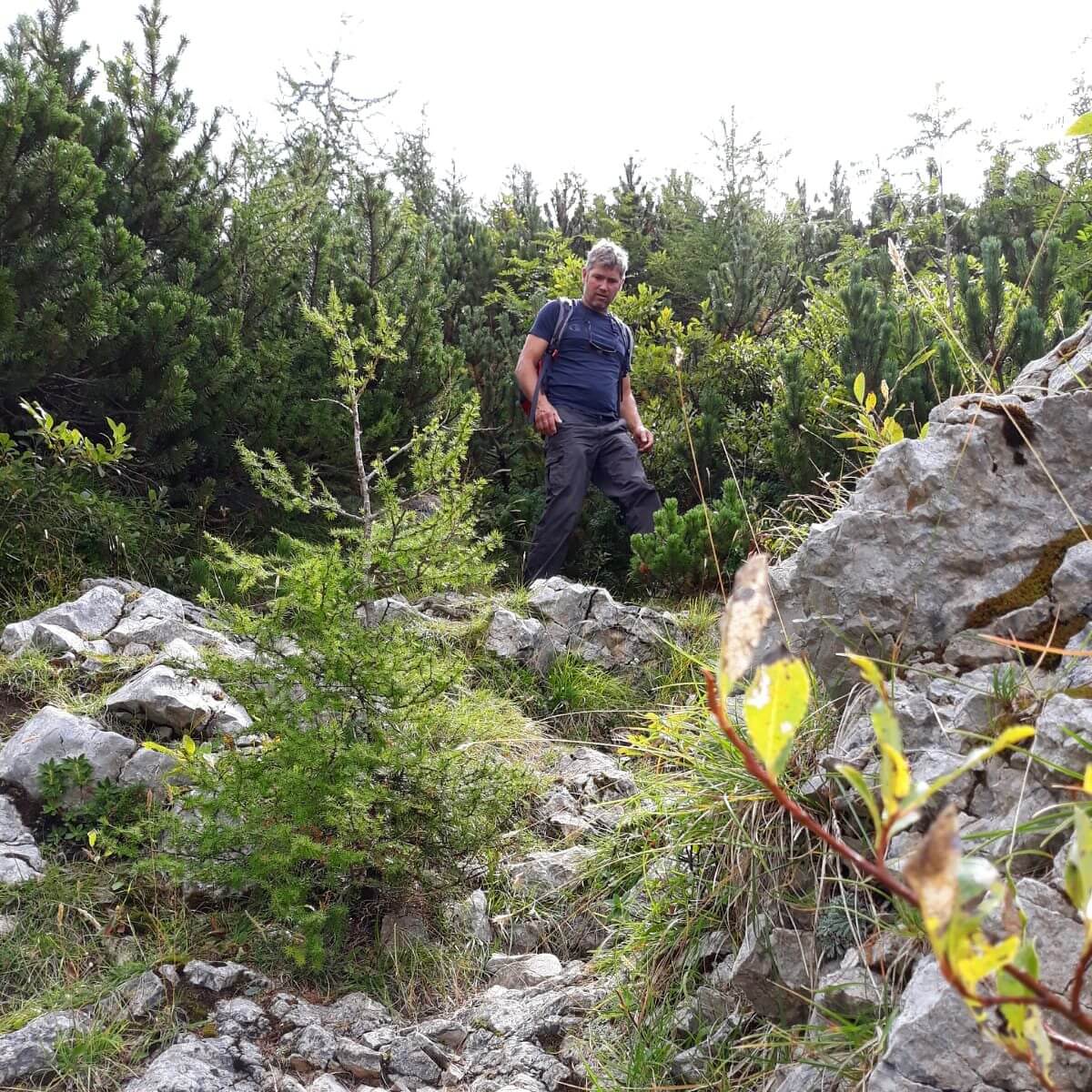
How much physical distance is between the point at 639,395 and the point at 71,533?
4838 mm

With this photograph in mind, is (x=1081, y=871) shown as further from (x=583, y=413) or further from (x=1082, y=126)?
(x=583, y=413)

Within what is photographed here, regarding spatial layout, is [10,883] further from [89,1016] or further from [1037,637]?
[1037,637]

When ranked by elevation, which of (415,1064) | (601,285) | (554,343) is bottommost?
(415,1064)

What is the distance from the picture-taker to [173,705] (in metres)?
3.77

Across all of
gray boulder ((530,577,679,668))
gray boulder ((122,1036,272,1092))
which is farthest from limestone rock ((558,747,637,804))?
gray boulder ((122,1036,272,1092))

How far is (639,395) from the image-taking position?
28.2ft

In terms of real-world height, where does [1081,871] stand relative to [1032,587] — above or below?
below

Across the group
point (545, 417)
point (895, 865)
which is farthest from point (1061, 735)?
point (545, 417)

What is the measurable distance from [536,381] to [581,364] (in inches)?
14.7

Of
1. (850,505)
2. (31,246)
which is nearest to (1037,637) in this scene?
(850,505)

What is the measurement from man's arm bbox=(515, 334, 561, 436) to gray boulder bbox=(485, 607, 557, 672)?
174 cm

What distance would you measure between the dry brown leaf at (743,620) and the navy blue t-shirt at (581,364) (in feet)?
20.6

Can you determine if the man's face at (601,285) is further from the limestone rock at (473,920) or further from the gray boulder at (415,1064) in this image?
the gray boulder at (415,1064)

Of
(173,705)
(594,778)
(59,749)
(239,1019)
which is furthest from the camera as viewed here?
(594,778)
